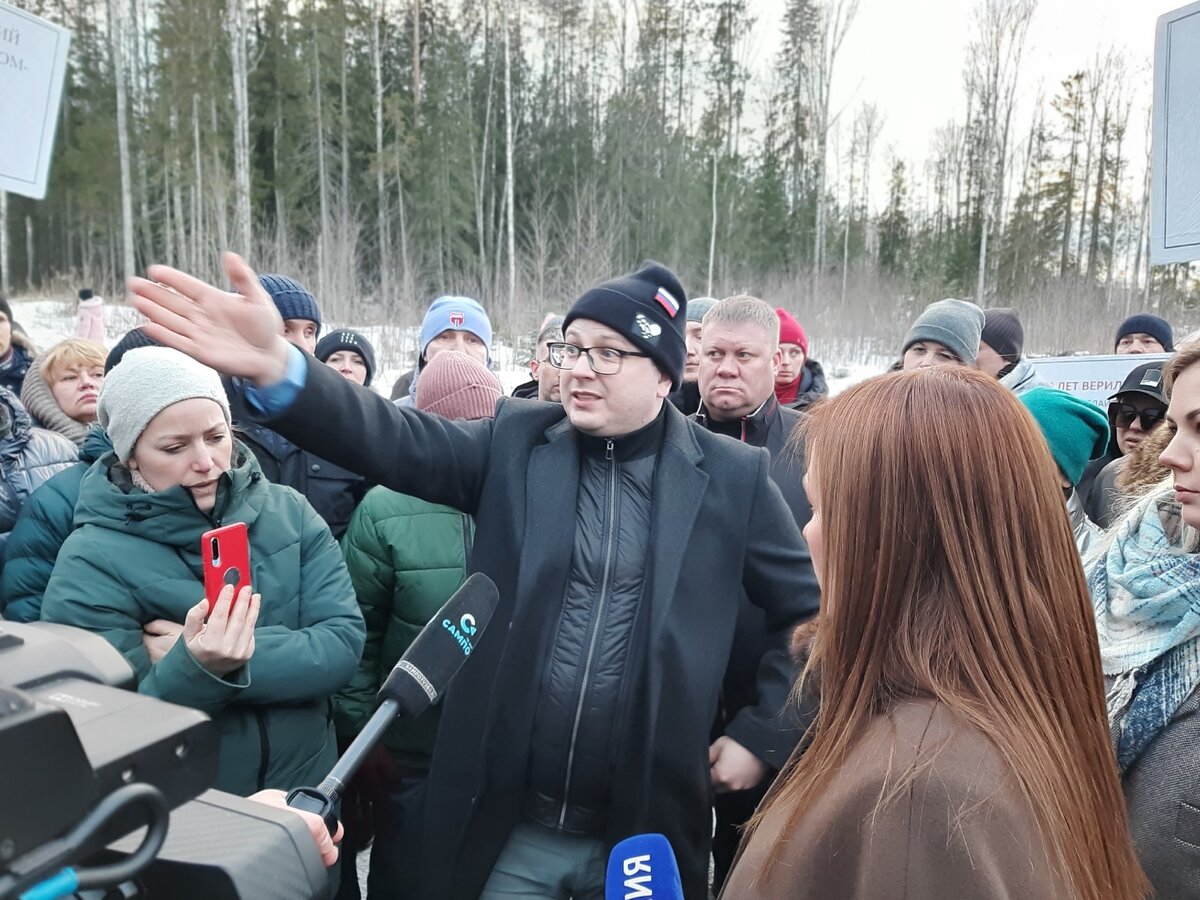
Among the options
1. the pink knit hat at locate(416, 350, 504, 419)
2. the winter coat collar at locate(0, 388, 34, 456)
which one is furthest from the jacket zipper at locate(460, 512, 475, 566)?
the winter coat collar at locate(0, 388, 34, 456)

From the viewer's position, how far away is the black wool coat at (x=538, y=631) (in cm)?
198

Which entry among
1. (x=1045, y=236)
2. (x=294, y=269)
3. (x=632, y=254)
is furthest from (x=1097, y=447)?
(x=1045, y=236)

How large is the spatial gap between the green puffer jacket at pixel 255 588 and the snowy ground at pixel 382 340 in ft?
37.7

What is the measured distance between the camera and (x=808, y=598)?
223 centimetres

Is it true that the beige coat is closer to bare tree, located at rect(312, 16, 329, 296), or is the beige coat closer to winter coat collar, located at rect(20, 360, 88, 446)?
winter coat collar, located at rect(20, 360, 88, 446)

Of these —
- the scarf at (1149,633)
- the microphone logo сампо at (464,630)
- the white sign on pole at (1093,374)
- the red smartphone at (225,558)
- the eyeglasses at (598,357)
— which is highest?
the eyeglasses at (598,357)

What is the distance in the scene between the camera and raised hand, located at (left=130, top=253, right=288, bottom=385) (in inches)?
58.2

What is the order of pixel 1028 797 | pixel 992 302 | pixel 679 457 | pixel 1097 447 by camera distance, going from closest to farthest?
pixel 1028 797, pixel 679 457, pixel 1097 447, pixel 992 302

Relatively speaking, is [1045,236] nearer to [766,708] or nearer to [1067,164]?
[1067,164]

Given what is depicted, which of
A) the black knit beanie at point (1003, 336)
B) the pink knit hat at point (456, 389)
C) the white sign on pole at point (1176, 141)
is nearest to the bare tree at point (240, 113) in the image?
the black knit beanie at point (1003, 336)

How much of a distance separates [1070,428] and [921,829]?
7.31 ft

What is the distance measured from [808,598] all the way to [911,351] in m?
2.57

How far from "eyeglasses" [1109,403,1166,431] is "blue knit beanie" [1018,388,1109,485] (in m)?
1.37

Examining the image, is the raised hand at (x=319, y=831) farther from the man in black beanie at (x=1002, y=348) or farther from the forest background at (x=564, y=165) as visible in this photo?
the forest background at (x=564, y=165)
